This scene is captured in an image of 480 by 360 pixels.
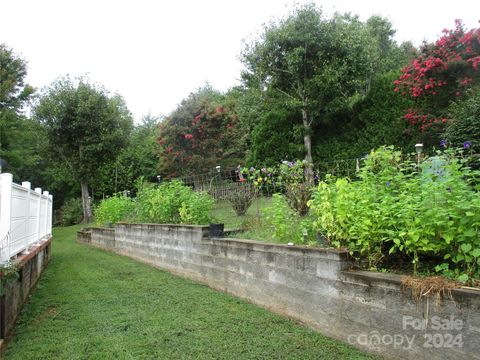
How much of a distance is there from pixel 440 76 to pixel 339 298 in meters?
9.99

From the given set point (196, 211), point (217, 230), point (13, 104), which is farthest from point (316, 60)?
point (13, 104)

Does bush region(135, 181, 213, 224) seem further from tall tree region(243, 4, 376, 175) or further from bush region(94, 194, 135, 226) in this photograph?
tall tree region(243, 4, 376, 175)

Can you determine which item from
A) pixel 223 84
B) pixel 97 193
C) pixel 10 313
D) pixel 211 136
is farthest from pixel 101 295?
pixel 223 84

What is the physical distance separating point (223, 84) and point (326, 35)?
24.9m

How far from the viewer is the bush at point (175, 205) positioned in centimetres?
598

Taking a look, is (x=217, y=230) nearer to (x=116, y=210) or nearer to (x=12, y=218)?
(x=12, y=218)

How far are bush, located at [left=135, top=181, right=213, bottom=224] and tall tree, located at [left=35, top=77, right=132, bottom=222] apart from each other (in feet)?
32.6

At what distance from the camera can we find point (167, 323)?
139 inches

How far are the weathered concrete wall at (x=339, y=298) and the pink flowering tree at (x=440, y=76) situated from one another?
26.9ft

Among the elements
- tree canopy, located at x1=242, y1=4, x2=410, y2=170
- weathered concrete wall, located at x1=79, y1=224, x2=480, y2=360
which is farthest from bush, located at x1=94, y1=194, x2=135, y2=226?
tree canopy, located at x1=242, y1=4, x2=410, y2=170

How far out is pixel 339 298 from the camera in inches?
113

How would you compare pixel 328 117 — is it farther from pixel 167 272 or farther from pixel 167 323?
pixel 167 323

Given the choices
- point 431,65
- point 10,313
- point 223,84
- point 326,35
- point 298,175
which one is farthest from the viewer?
point 223,84

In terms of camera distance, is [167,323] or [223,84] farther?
[223,84]
